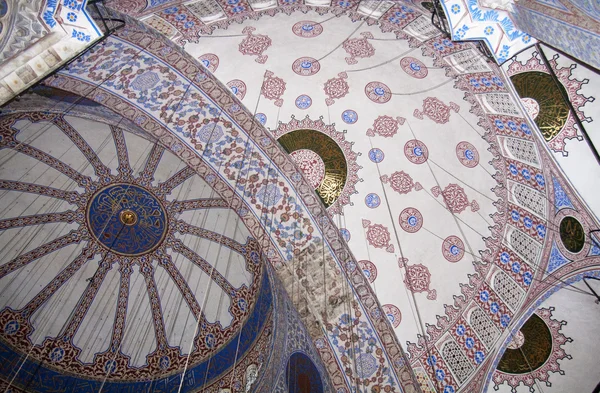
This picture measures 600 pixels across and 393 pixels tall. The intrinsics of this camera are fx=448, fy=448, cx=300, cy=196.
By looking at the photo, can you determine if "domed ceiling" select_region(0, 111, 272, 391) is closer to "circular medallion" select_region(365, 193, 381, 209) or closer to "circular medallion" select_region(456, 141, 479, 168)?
"circular medallion" select_region(365, 193, 381, 209)

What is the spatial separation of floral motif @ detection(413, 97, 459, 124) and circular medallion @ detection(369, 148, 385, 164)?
0.70 m

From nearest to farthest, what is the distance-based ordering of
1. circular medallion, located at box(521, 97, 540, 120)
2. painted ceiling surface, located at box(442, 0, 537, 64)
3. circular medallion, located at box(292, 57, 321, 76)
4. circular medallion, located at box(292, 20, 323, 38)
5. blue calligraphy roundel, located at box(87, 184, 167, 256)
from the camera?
painted ceiling surface, located at box(442, 0, 537, 64)
circular medallion, located at box(521, 97, 540, 120)
circular medallion, located at box(292, 20, 323, 38)
circular medallion, located at box(292, 57, 321, 76)
blue calligraphy roundel, located at box(87, 184, 167, 256)

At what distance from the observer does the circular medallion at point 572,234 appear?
5.73 meters

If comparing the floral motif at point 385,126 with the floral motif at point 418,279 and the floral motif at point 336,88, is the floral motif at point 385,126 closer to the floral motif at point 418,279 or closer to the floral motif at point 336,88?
the floral motif at point 336,88

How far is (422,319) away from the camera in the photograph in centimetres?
636

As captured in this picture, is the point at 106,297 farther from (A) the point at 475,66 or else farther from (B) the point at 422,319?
(A) the point at 475,66

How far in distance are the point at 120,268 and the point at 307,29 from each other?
20.2 feet

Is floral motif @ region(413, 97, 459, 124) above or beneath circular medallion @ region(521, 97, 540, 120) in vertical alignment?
above

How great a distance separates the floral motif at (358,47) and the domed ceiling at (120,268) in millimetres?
3995

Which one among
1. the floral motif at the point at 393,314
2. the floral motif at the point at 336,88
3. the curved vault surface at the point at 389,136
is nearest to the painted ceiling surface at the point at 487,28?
the curved vault surface at the point at 389,136

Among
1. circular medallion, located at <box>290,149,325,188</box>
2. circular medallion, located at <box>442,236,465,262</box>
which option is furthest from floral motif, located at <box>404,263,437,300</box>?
circular medallion, located at <box>290,149,325,188</box>

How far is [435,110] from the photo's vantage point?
6.16 m

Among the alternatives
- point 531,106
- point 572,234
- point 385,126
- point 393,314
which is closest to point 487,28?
point 531,106

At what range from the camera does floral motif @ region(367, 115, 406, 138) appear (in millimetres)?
6293
